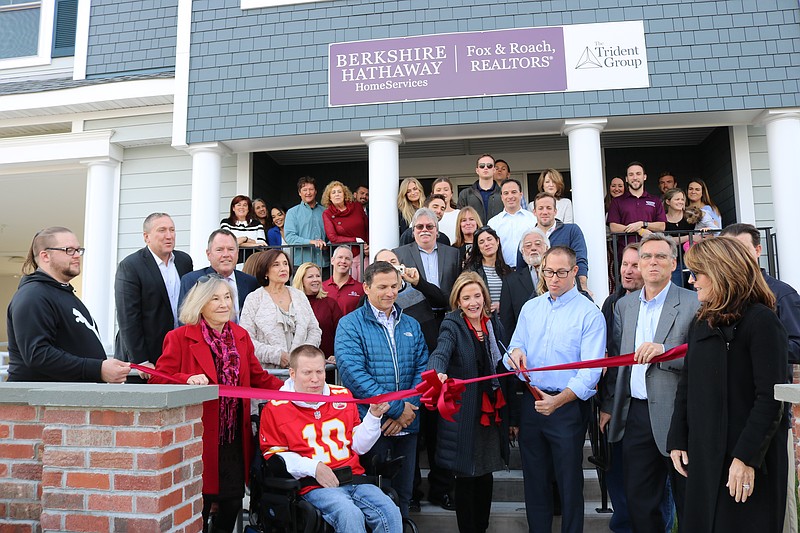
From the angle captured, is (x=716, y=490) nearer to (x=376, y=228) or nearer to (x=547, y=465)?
(x=547, y=465)

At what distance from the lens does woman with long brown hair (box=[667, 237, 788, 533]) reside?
2396mm

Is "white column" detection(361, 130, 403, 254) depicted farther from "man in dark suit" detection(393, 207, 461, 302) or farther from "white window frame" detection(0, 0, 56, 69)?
"white window frame" detection(0, 0, 56, 69)

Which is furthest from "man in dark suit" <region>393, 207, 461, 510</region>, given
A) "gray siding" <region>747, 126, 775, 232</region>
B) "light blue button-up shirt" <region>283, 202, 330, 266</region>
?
"gray siding" <region>747, 126, 775, 232</region>

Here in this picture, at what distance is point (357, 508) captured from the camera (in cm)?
298

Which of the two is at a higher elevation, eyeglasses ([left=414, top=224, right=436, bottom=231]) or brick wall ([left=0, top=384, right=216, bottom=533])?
eyeglasses ([left=414, top=224, right=436, bottom=231])

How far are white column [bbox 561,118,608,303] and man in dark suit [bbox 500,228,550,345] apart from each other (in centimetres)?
211

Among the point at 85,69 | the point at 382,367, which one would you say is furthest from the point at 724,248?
the point at 85,69

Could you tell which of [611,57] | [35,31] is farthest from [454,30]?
[35,31]

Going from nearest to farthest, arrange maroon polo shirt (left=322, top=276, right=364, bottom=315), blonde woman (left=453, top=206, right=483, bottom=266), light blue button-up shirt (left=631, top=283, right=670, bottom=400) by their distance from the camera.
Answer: light blue button-up shirt (left=631, top=283, right=670, bottom=400) → maroon polo shirt (left=322, top=276, right=364, bottom=315) → blonde woman (left=453, top=206, right=483, bottom=266)

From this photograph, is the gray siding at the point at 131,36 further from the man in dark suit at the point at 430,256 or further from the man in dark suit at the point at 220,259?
the man in dark suit at the point at 430,256

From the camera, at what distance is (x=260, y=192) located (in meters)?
8.47

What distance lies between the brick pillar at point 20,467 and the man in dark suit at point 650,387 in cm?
286

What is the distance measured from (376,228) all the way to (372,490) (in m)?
3.76

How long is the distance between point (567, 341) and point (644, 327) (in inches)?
16.9
